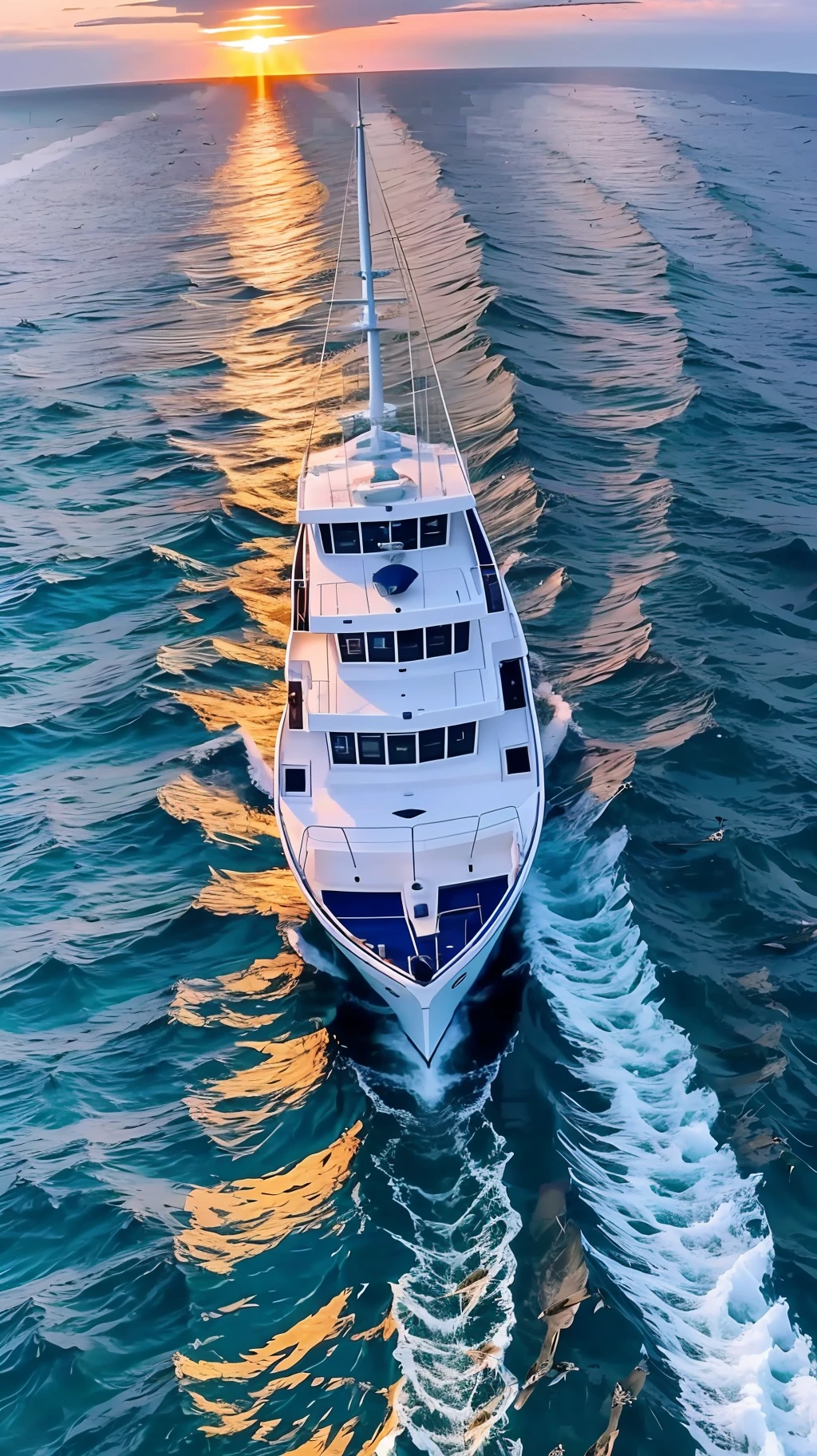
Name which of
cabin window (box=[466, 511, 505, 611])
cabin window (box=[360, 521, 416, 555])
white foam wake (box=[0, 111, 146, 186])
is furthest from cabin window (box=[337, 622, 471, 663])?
white foam wake (box=[0, 111, 146, 186])

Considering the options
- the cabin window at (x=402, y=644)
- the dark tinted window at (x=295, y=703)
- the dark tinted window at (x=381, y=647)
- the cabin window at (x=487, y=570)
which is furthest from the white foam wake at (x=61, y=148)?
the dark tinted window at (x=381, y=647)

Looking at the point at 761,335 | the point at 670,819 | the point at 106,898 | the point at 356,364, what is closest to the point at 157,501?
the point at 356,364

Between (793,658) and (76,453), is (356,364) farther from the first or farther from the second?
(793,658)

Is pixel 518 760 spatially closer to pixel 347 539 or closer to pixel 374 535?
pixel 374 535

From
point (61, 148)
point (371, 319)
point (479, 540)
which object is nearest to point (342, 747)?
point (479, 540)

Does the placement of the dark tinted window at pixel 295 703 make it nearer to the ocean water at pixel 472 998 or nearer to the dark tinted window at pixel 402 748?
the dark tinted window at pixel 402 748
